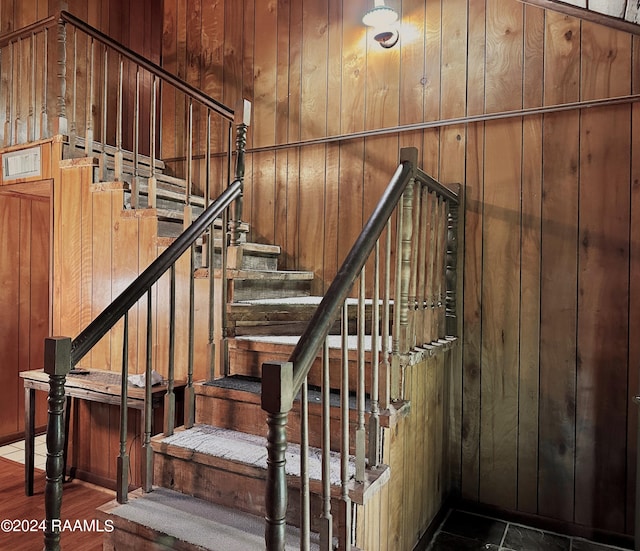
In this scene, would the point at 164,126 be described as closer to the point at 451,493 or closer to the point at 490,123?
the point at 490,123

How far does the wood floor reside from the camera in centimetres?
246

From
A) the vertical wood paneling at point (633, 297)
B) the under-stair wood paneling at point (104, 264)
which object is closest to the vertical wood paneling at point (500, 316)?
the vertical wood paneling at point (633, 297)

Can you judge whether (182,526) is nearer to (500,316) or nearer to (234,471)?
(234,471)

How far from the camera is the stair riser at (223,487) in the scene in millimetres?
1771

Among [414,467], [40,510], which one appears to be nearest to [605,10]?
[414,467]

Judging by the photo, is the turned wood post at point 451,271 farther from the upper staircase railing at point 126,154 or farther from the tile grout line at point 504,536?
the upper staircase railing at point 126,154

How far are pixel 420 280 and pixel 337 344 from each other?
52cm

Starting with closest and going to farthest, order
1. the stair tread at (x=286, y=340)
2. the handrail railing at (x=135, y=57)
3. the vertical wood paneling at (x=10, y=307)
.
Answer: the stair tread at (x=286, y=340) → the handrail railing at (x=135, y=57) → the vertical wood paneling at (x=10, y=307)

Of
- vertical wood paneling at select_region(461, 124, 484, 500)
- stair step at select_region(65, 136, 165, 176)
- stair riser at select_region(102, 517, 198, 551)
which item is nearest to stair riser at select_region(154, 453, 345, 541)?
Answer: stair riser at select_region(102, 517, 198, 551)

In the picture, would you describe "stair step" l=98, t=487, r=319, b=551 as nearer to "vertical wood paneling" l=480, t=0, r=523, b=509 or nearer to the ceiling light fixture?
"vertical wood paneling" l=480, t=0, r=523, b=509

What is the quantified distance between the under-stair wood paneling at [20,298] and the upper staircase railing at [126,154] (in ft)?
2.41

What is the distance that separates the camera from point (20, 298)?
13.4 ft

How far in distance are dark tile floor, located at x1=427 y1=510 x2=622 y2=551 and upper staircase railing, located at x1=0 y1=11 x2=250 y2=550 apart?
4.81 feet

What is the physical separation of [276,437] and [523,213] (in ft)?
6.89
